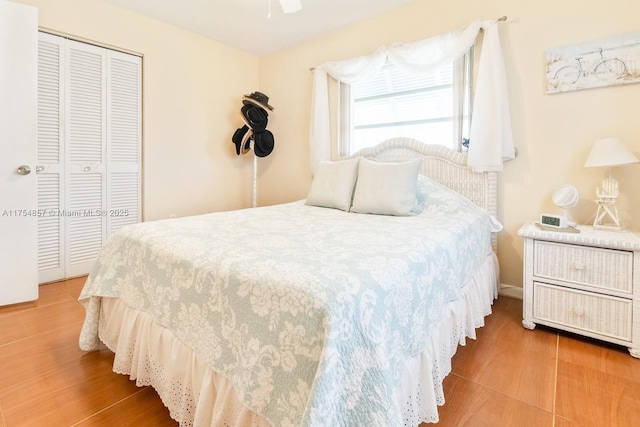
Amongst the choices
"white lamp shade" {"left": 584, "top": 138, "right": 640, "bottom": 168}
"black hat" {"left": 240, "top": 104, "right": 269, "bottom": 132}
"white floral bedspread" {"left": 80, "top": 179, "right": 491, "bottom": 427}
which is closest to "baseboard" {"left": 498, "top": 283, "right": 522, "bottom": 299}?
"white floral bedspread" {"left": 80, "top": 179, "right": 491, "bottom": 427}

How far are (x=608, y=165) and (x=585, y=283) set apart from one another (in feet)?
2.30

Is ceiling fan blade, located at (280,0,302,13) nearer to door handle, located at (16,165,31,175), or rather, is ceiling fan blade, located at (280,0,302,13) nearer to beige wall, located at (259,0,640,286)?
beige wall, located at (259,0,640,286)

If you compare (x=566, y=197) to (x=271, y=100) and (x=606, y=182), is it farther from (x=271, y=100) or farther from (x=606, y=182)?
(x=271, y=100)

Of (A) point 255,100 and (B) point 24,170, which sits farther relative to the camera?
(A) point 255,100

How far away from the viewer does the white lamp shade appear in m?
1.82

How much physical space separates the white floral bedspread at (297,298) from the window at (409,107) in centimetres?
129

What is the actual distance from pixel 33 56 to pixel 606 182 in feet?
13.0

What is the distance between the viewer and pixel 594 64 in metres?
2.07

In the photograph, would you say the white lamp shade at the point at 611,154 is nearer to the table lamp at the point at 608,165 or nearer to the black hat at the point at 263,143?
the table lamp at the point at 608,165

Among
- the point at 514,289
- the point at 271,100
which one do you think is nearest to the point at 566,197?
the point at 514,289

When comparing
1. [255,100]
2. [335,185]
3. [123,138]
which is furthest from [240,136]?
[335,185]

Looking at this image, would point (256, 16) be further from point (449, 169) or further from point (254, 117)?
point (449, 169)

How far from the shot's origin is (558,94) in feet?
7.29

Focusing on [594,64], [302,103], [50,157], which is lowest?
[50,157]
